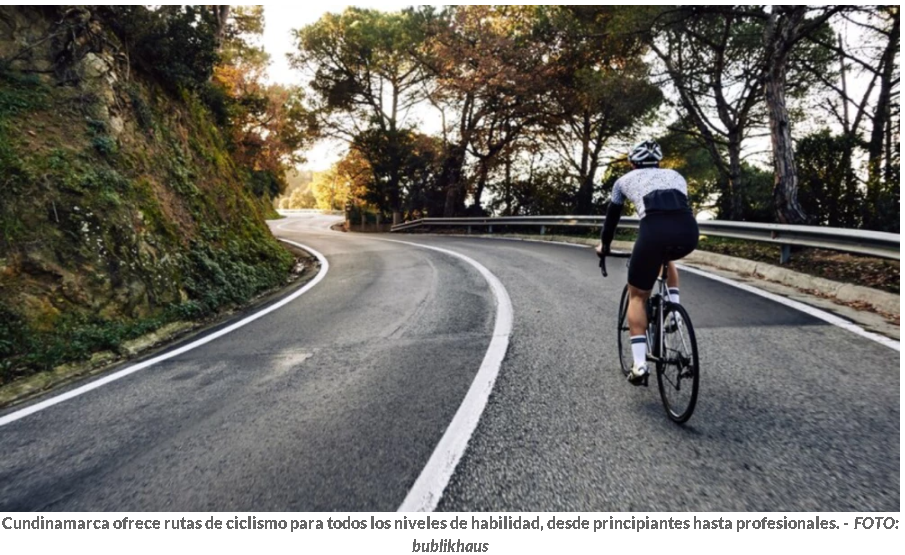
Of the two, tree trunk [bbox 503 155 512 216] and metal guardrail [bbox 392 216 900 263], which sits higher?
tree trunk [bbox 503 155 512 216]

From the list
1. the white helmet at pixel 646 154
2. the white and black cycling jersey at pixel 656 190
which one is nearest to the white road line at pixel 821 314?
the white and black cycling jersey at pixel 656 190

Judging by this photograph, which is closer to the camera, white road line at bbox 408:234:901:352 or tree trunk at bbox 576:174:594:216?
white road line at bbox 408:234:901:352

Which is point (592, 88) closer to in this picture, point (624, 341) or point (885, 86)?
point (885, 86)

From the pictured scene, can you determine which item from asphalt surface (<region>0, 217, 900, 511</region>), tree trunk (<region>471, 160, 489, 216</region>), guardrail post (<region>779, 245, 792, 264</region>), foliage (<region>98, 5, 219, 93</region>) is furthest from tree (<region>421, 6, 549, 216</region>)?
asphalt surface (<region>0, 217, 900, 511</region>)

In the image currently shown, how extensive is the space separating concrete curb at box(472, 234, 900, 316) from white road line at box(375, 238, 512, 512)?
435 centimetres

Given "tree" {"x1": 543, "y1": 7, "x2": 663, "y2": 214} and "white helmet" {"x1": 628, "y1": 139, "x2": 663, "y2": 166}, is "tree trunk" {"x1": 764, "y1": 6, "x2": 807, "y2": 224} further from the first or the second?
"white helmet" {"x1": 628, "y1": 139, "x2": 663, "y2": 166}

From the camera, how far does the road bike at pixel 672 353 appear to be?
292 centimetres

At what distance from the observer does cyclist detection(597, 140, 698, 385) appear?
3223 mm

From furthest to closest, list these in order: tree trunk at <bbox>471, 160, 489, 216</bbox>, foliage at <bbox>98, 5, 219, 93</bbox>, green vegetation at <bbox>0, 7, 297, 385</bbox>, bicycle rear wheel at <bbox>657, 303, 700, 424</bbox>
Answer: tree trunk at <bbox>471, 160, 489, 216</bbox> < foliage at <bbox>98, 5, 219, 93</bbox> < green vegetation at <bbox>0, 7, 297, 385</bbox> < bicycle rear wheel at <bbox>657, 303, 700, 424</bbox>

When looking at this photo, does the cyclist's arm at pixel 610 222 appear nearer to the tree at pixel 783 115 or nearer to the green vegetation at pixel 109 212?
the green vegetation at pixel 109 212

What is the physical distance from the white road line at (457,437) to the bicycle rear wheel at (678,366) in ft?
4.26

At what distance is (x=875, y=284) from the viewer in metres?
5.85

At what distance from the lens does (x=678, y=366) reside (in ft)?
10.1
